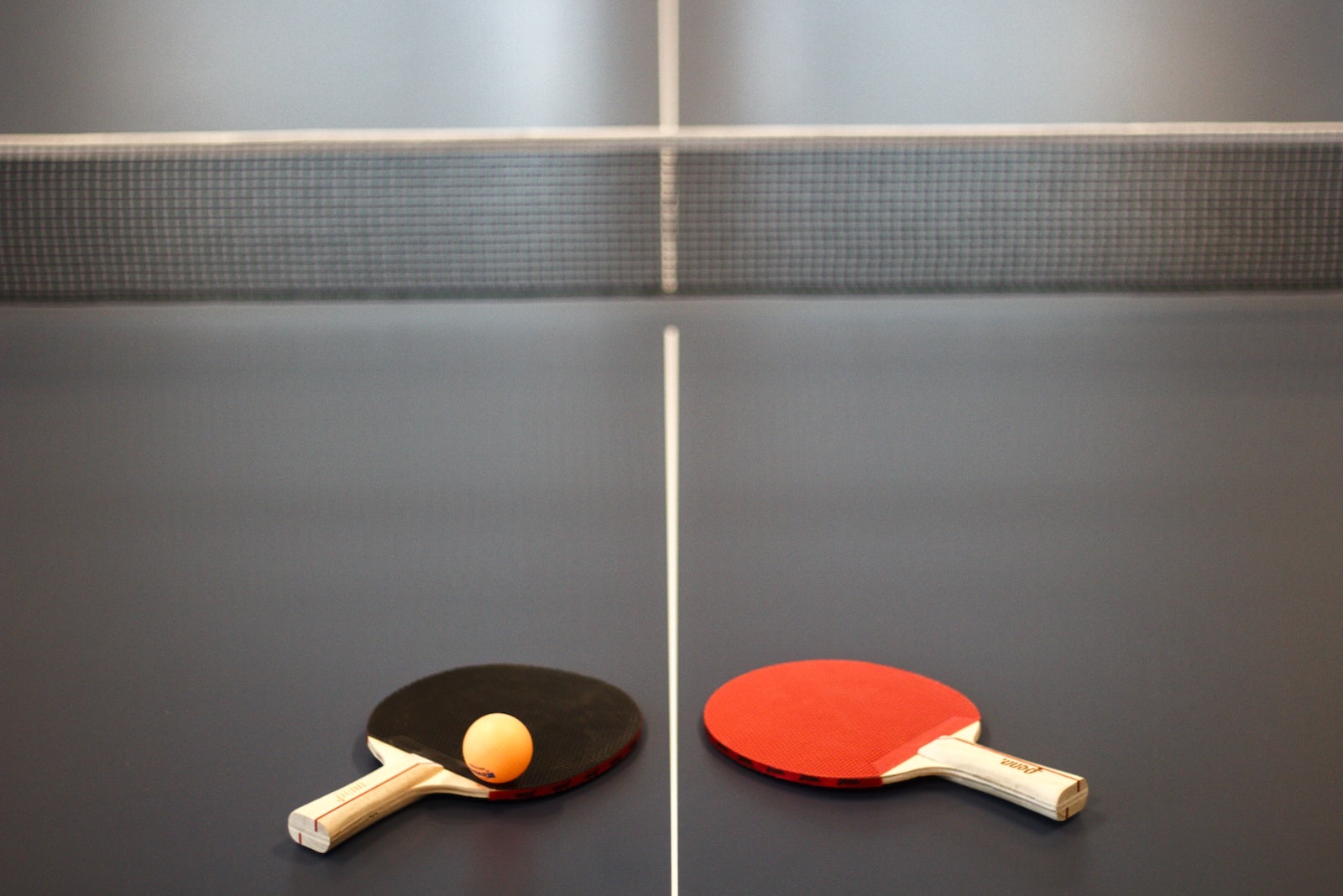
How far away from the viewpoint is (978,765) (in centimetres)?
134

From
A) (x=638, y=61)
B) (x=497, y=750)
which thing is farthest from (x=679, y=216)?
(x=497, y=750)

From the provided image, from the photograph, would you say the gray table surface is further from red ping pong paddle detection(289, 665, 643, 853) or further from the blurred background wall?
the blurred background wall

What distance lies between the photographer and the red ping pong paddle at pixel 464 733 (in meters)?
1.27

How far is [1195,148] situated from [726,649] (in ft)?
17.5

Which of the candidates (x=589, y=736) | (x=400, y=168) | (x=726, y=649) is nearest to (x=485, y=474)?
(x=726, y=649)

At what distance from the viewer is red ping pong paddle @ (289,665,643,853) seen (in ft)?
4.18

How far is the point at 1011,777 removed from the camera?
1.32 meters

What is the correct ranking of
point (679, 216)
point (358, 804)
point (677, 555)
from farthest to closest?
point (679, 216) → point (677, 555) → point (358, 804)

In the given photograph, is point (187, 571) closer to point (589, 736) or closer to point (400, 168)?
point (589, 736)

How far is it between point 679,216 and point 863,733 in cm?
489

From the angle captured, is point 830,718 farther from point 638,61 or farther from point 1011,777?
point 638,61

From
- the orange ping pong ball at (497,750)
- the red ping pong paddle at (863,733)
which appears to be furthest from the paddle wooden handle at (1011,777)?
the orange ping pong ball at (497,750)

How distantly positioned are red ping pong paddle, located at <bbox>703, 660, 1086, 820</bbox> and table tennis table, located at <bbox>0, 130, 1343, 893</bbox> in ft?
0.09

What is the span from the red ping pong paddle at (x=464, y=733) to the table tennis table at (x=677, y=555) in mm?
24
